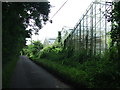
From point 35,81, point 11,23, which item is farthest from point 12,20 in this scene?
point 35,81

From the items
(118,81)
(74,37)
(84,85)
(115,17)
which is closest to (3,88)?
(84,85)

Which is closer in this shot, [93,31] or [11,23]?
[11,23]

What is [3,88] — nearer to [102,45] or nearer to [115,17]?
[115,17]

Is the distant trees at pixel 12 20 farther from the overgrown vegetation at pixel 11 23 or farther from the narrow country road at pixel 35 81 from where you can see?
the narrow country road at pixel 35 81

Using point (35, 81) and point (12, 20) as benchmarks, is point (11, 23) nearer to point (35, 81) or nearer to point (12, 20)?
point (12, 20)

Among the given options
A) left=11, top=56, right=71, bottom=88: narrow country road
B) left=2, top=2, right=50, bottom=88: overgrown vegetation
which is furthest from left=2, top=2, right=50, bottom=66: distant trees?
left=11, top=56, right=71, bottom=88: narrow country road

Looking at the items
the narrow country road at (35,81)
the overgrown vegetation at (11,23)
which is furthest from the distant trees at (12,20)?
the narrow country road at (35,81)

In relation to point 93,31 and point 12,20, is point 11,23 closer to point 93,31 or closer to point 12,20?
point 12,20

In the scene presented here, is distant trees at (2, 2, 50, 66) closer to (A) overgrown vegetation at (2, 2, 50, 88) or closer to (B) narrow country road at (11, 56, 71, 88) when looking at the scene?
(A) overgrown vegetation at (2, 2, 50, 88)

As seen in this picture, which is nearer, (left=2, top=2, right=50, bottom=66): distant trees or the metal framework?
(left=2, top=2, right=50, bottom=66): distant trees

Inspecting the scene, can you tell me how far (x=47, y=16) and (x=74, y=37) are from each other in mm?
4542

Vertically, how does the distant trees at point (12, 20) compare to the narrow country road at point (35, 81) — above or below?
above

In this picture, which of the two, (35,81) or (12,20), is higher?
(12,20)

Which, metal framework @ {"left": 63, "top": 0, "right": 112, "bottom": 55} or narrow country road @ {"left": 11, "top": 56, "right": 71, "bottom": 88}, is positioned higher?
metal framework @ {"left": 63, "top": 0, "right": 112, "bottom": 55}
